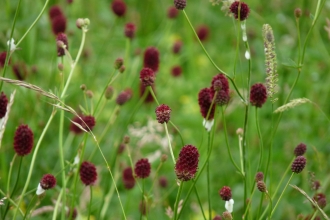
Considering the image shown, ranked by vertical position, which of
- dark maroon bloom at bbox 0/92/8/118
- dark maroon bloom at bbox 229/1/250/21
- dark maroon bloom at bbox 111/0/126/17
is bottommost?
dark maroon bloom at bbox 0/92/8/118

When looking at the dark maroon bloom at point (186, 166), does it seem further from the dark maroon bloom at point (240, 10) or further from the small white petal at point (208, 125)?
the dark maroon bloom at point (240, 10)

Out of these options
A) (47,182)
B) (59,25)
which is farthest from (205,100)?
(59,25)

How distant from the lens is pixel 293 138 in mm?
2154

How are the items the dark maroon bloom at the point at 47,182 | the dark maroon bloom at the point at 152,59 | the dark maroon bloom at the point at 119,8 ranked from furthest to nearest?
1. the dark maroon bloom at the point at 119,8
2. the dark maroon bloom at the point at 152,59
3. the dark maroon bloom at the point at 47,182

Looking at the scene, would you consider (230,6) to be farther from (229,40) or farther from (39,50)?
(229,40)

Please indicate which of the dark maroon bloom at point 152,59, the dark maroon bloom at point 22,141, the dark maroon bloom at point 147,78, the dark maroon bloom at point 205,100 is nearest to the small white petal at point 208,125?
the dark maroon bloom at point 205,100

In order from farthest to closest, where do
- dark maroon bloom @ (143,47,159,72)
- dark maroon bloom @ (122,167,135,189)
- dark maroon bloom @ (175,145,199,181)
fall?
dark maroon bloom @ (143,47,159,72) → dark maroon bloom @ (122,167,135,189) → dark maroon bloom @ (175,145,199,181)

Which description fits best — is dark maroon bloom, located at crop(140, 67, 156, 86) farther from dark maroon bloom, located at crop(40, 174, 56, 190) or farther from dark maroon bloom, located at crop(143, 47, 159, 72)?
dark maroon bloom, located at crop(143, 47, 159, 72)

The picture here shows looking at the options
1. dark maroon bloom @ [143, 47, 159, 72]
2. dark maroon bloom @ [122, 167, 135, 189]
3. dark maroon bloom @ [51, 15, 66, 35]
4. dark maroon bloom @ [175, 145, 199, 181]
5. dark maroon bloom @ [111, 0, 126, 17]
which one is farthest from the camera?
dark maroon bloom @ [111, 0, 126, 17]

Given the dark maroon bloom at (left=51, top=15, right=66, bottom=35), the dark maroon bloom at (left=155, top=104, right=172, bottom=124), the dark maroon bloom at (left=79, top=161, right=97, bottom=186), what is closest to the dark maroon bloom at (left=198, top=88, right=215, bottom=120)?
the dark maroon bloom at (left=155, top=104, right=172, bottom=124)

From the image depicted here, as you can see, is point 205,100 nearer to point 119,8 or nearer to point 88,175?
point 88,175

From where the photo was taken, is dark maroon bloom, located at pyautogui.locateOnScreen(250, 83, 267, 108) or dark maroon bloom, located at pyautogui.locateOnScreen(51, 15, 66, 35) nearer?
dark maroon bloom, located at pyautogui.locateOnScreen(250, 83, 267, 108)

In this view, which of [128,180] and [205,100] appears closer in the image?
[205,100]

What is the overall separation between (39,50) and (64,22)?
0.80 metres
